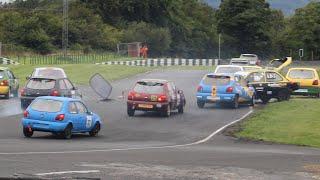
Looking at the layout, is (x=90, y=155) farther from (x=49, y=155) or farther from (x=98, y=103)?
(x=98, y=103)

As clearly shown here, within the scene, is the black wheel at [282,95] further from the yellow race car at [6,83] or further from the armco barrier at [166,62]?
the armco barrier at [166,62]

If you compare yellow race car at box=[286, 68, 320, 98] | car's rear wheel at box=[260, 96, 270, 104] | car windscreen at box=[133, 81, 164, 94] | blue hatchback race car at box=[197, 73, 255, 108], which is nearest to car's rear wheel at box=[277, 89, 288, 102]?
car's rear wheel at box=[260, 96, 270, 104]

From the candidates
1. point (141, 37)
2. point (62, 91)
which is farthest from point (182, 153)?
point (141, 37)

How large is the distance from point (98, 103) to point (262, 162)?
21.6 m

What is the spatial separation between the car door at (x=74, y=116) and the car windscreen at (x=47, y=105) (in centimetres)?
40

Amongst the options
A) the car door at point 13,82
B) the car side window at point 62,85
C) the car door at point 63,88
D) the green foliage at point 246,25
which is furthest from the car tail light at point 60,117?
the green foliage at point 246,25

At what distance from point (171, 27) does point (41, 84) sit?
84.2 metres

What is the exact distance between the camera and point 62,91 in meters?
32.3

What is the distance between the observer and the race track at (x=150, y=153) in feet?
45.6

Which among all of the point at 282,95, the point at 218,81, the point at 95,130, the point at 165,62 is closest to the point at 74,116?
the point at 95,130

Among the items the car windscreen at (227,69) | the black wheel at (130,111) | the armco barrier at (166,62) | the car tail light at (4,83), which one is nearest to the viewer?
the black wheel at (130,111)

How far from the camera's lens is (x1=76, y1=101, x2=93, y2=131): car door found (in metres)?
24.4

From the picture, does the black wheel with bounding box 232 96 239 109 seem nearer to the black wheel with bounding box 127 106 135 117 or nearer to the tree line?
the black wheel with bounding box 127 106 135 117

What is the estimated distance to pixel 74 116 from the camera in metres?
24.0
